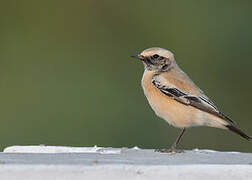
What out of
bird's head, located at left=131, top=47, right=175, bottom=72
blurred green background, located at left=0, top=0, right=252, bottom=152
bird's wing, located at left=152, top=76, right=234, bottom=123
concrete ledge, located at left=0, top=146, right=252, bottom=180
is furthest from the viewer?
blurred green background, located at left=0, top=0, right=252, bottom=152

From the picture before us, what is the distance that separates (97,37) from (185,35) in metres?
1.39

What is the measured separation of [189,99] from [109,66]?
4585 millimetres

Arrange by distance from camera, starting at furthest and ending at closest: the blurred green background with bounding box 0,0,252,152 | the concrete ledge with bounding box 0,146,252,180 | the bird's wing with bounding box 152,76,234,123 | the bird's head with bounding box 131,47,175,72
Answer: the blurred green background with bounding box 0,0,252,152 < the bird's head with bounding box 131,47,175,72 < the bird's wing with bounding box 152,76,234,123 < the concrete ledge with bounding box 0,146,252,180

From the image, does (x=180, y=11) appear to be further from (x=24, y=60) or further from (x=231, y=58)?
(x=24, y=60)

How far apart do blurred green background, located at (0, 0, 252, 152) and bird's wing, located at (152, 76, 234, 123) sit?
9.67 ft

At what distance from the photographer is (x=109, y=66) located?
11.2 m

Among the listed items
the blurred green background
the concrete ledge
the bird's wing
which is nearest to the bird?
the bird's wing

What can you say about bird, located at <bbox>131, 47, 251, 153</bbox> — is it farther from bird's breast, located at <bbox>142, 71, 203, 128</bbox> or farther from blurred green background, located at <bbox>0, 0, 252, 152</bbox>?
blurred green background, located at <bbox>0, 0, 252, 152</bbox>

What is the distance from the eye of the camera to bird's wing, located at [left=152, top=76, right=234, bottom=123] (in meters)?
6.68

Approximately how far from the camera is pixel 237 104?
1064cm

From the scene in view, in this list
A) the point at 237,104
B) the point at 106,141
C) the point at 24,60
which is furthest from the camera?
the point at 24,60

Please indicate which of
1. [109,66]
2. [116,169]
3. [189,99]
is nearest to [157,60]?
[189,99]

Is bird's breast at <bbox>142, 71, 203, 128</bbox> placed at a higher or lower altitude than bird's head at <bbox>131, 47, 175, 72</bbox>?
lower

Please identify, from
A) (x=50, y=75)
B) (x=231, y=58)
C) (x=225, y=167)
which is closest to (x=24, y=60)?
(x=50, y=75)
